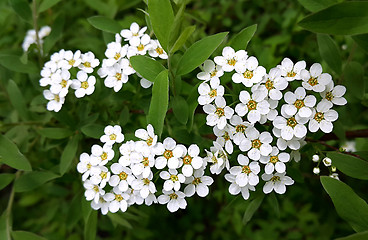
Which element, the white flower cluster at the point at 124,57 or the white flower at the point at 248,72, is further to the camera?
the white flower cluster at the point at 124,57

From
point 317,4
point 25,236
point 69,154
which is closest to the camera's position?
point 317,4

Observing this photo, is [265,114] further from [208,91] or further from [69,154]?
[69,154]

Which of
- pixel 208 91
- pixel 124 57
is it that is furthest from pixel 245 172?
pixel 124 57

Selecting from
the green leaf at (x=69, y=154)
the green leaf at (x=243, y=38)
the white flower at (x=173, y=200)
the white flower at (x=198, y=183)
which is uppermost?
the green leaf at (x=243, y=38)

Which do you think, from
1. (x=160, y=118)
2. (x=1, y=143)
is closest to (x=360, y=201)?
(x=160, y=118)

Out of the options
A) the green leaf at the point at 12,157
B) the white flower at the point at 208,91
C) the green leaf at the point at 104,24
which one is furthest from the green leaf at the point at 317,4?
the green leaf at the point at 12,157

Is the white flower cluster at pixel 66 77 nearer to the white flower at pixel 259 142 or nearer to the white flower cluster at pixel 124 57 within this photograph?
the white flower cluster at pixel 124 57
